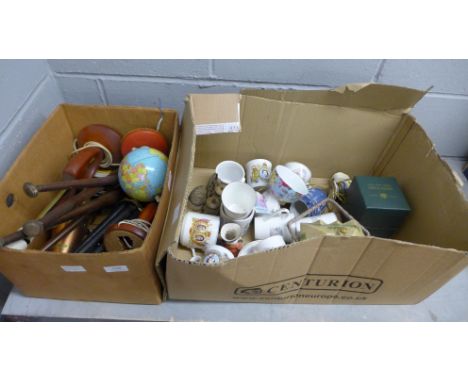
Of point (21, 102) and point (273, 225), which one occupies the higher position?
point (21, 102)

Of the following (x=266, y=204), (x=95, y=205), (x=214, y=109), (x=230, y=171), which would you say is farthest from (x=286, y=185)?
(x=95, y=205)

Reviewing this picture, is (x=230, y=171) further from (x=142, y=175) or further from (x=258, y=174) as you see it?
(x=142, y=175)

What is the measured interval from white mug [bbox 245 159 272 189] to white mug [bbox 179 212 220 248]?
200 mm

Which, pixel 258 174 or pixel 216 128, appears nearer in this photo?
pixel 216 128

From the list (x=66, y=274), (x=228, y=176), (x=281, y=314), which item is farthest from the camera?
(x=228, y=176)

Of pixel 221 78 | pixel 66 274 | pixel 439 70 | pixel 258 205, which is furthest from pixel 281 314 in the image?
pixel 439 70

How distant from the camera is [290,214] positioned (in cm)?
87

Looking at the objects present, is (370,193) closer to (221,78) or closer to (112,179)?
(221,78)

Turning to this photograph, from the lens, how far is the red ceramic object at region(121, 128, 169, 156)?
924 mm

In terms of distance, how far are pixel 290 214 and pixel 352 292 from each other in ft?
0.84

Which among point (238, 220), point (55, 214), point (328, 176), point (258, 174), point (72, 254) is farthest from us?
point (328, 176)

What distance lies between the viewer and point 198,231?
806 mm

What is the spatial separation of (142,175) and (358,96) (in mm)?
647

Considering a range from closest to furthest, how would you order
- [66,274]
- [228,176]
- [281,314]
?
[66,274] → [281,314] → [228,176]
